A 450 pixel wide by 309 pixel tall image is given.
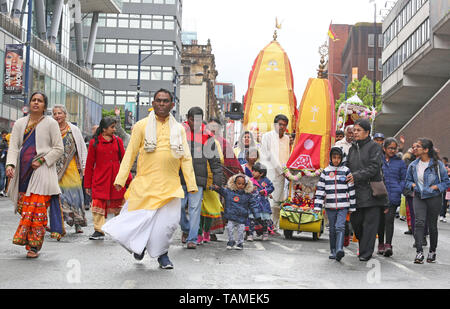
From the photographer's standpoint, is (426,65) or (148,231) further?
(426,65)

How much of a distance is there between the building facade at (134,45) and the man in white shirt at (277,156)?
2932 inches

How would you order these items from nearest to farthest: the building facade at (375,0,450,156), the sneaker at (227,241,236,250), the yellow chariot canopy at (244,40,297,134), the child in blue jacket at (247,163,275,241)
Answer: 1. the sneaker at (227,241,236,250)
2. the child in blue jacket at (247,163,275,241)
3. the yellow chariot canopy at (244,40,297,134)
4. the building facade at (375,0,450,156)

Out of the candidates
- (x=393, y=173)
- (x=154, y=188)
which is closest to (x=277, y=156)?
(x=393, y=173)

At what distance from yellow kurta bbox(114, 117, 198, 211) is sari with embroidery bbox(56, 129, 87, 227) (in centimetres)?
350

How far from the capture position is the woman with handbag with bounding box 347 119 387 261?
390 inches

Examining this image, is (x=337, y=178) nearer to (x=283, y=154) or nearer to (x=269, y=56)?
(x=283, y=154)

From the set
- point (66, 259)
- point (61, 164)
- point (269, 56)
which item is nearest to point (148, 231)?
point (66, 259)

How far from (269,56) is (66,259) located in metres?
12.5

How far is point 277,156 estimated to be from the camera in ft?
46.1

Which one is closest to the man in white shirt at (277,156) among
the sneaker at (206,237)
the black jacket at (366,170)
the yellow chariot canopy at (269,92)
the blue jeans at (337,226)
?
the sneaker at (206,237)

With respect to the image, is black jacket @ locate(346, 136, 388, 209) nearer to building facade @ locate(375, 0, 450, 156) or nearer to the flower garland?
the flower garland

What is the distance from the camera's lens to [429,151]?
35.2ft

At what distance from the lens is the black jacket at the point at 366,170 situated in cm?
987

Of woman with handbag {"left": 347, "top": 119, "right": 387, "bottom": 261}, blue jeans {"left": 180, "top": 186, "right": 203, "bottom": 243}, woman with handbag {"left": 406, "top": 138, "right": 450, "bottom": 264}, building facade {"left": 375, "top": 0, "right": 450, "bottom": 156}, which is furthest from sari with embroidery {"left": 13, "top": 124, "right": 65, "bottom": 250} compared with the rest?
building facade {"left": 375, "top": 0, "right": 450, "bottom": 156}
